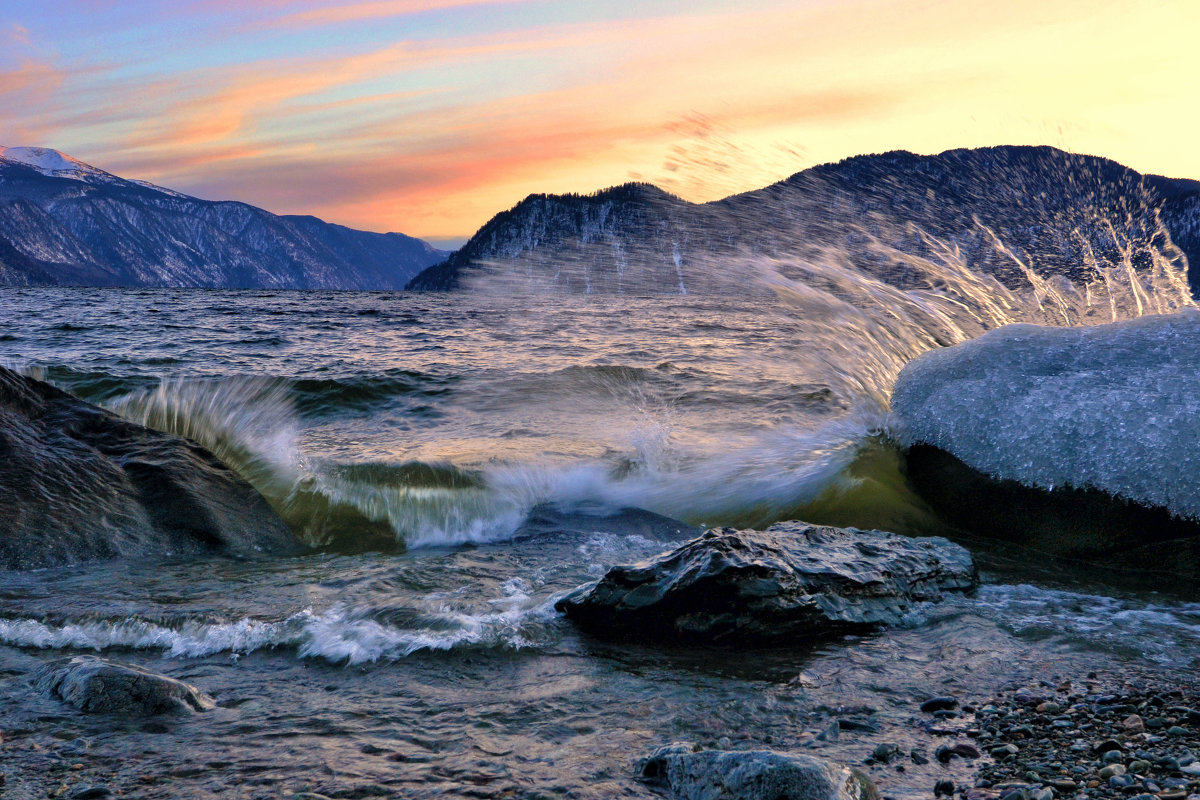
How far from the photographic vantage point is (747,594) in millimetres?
5070

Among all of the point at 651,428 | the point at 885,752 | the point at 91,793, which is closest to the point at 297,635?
the point at 91,793

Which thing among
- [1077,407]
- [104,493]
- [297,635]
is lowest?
[297,635]

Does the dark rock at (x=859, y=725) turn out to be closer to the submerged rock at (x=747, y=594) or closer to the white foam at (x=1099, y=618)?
the submerged rock at (x=747, y=594)

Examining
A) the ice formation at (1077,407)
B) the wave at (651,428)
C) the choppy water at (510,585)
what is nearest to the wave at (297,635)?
the choppy water at (510,585)

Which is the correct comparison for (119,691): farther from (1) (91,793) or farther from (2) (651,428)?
(2) (651,428)

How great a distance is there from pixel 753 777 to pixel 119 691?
120 inches

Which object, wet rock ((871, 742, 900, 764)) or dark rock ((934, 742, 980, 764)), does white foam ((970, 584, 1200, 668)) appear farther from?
wet rock ((871, 742, 900, 764))

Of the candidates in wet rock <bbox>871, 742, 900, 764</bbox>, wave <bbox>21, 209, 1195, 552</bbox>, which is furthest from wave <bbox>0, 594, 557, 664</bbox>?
wave <bbox>21, 209, 1195, 552</bbox>

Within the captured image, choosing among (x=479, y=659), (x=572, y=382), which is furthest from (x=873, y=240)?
(x=479, y=659)

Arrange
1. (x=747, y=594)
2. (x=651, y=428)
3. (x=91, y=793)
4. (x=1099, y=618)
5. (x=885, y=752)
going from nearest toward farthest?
(x=91, y=793) → (x=885, y=752) → (x=747, y=594) → (x=1099, y=618) → (x=651, y=428)

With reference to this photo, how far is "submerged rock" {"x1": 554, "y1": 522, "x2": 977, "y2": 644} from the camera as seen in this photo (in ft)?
16.4

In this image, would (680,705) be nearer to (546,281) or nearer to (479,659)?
(479,659)

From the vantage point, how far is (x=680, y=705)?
13.2 feet

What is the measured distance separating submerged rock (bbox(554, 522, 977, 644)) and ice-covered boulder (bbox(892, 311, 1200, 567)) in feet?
6.76
